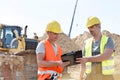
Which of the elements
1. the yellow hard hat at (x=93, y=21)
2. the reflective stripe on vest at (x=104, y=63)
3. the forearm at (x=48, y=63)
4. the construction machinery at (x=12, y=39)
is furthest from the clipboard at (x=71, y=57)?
the construction machinery at (x=12, y=39)

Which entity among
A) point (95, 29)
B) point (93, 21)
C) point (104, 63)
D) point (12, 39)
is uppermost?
point (93, 21)

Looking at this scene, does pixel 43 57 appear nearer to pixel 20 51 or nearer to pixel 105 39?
pixel 105 39

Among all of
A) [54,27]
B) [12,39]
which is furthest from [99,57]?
[12,39]

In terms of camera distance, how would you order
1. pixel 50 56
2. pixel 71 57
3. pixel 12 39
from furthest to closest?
pixel 12 39 → pixel 71 57 → pixel 50 56

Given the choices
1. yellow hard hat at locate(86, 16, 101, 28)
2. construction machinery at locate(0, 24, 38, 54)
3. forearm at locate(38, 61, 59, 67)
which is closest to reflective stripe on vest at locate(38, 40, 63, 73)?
forearm at locate(38, 61, 59, 67)

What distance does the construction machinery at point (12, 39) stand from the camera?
17203mm

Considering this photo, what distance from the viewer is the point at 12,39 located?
690 inches

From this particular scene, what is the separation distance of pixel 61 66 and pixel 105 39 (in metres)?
0.64

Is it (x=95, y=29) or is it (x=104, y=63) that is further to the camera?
(x=95, y=29)

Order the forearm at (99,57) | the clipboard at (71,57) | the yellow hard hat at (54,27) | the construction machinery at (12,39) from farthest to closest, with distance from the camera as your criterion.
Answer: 1. the construction machinery at (12,39)
2. the clipboard at (71,57)
3. the yellow hard hat at (54,27)
4. the forearm at (99,57)

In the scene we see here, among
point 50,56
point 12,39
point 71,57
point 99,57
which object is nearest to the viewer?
point 99,57

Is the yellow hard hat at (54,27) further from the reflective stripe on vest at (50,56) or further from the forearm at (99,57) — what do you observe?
the forearm at (99,57)

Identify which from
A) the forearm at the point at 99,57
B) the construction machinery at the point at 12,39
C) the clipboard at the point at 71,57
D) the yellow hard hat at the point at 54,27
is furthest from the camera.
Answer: the construction machinery at the point at 12,39

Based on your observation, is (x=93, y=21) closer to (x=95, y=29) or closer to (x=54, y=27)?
(x=95, y=29)
